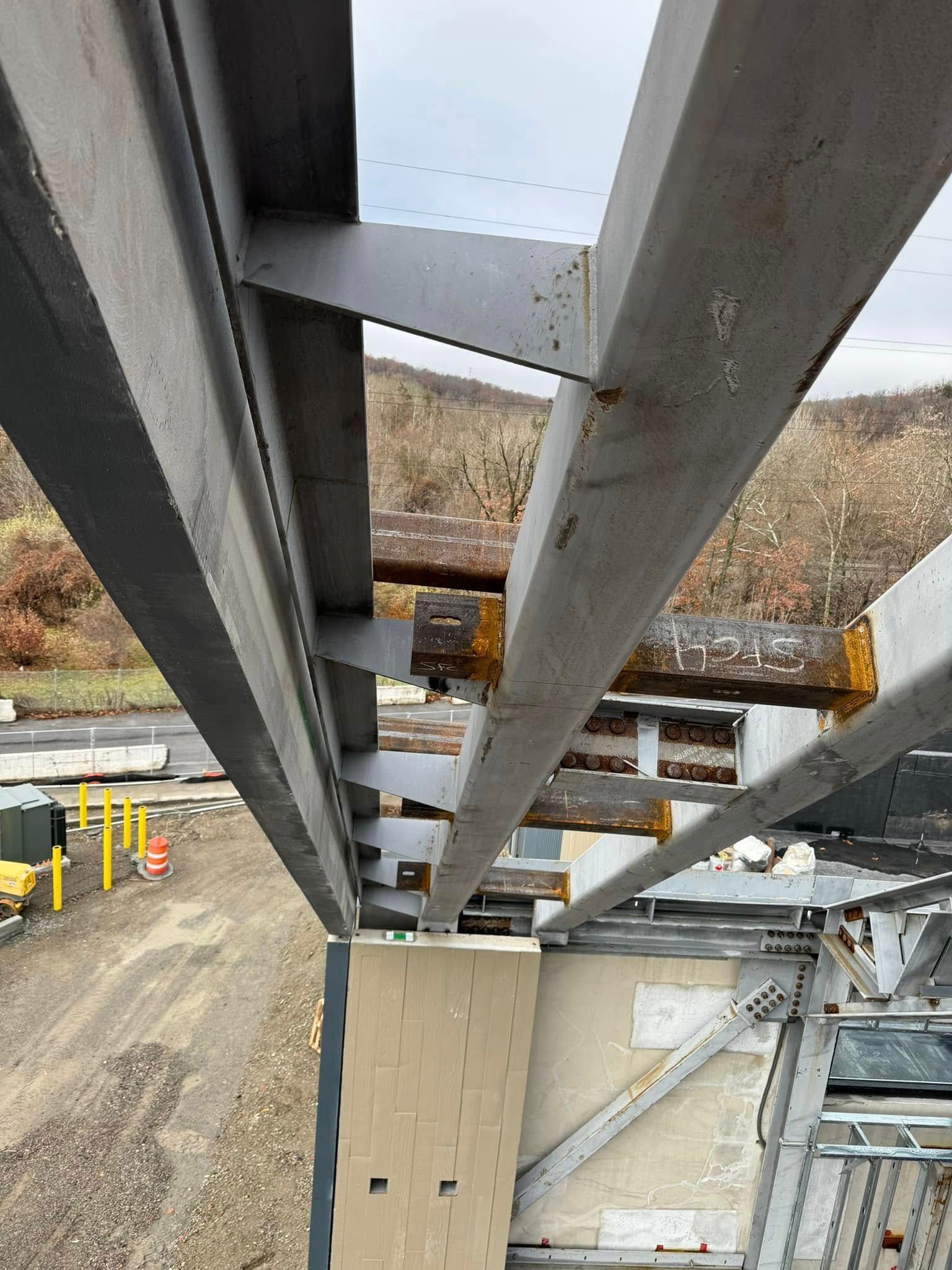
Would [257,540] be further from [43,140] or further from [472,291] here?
[43,140]

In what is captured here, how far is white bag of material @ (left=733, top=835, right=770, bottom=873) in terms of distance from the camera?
5426 millimetres

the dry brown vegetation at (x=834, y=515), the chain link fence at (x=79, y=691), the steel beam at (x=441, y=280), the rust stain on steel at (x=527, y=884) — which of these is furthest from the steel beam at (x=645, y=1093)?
the chain link fence at (x=79, y=691)

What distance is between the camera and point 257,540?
4.75 feet

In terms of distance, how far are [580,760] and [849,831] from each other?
4.64 metres

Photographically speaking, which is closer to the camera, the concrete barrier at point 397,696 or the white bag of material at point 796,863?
the white bag of material at point 796,863

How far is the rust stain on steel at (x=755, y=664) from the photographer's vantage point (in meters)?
1.64

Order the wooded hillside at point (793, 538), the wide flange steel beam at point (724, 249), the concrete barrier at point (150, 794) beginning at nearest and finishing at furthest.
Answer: the wide flange steel beam at point (724, 249)
the concrete barrier at point (150, 794)
the wooded hillside at point (793, 538)

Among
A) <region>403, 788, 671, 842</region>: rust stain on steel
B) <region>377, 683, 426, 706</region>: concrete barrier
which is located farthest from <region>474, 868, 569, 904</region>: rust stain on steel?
<region>377, 683, 426, 706</region>: concrete barrier

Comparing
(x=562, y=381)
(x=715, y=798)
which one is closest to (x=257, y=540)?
(x=562, y=381)

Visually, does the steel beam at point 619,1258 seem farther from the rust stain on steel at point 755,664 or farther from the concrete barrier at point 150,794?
the concrete barrier at point 150,794

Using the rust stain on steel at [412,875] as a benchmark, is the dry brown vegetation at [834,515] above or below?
above

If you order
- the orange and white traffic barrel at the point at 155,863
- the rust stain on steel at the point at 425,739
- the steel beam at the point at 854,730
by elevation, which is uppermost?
the steel beam at the point at 854,730

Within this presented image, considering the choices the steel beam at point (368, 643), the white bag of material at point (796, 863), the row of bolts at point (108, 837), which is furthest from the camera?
the row of bolts at point (108, 837)

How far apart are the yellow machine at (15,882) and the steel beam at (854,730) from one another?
10824mm
